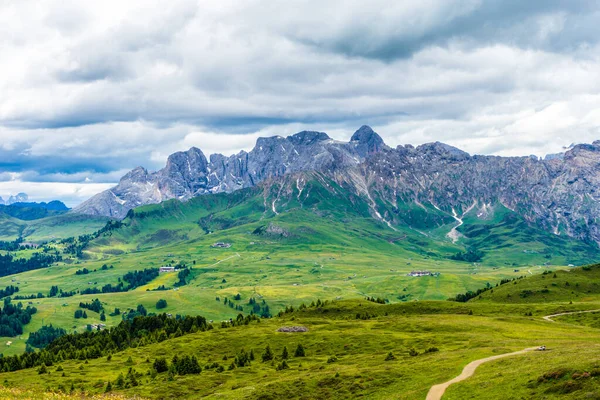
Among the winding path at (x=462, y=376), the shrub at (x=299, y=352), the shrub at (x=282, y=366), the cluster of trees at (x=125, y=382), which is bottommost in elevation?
Answer: the shrub at (x=299, y=352)

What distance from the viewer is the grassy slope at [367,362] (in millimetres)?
79113

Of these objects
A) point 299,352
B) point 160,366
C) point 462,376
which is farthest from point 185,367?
point 462,376

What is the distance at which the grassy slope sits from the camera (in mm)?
79113

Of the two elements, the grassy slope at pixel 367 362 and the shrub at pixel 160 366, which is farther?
the shrub at pixel 160 366

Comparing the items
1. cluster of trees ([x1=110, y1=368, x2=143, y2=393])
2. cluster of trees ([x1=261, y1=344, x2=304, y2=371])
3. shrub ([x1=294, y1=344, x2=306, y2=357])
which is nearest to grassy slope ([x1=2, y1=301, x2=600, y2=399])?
cluster of trees ([x1=110, y1=368, x2=143, y2=393])

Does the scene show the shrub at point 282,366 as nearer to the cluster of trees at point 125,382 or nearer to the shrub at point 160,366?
the cluster of trees at point 125,382

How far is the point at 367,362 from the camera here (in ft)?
393

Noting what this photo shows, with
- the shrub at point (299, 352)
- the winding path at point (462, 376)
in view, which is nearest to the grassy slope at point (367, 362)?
the winding path at point (462, 376)

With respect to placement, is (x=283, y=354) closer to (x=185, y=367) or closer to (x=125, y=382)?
(x=185, y=367)

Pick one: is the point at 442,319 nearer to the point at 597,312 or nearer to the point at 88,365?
the point at 597,312

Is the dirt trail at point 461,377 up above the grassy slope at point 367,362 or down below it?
above

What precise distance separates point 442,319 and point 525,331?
38.7 m

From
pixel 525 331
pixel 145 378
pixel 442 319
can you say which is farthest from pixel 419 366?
pixel 442 319

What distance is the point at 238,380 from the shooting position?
121 metres
